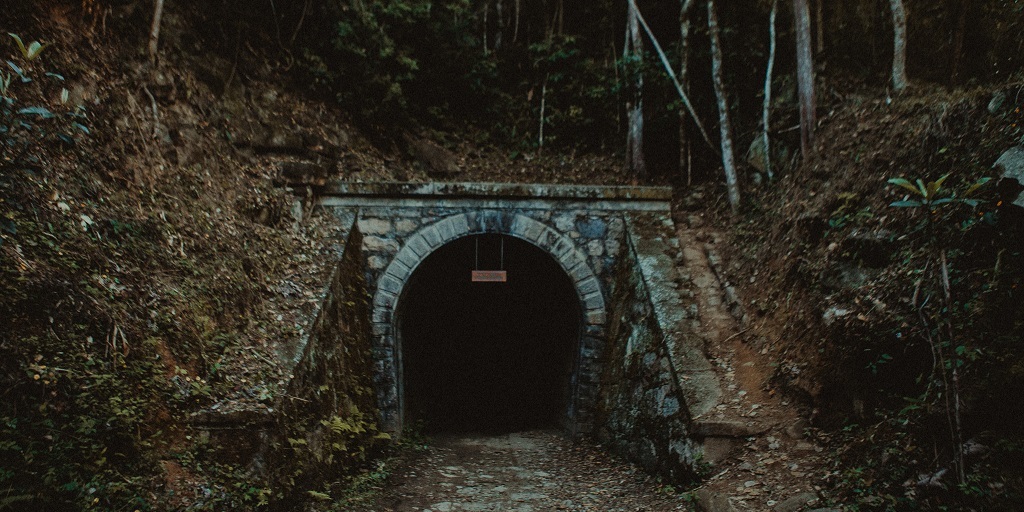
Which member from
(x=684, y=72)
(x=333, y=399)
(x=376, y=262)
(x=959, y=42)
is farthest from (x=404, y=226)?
(x=959, y=42)

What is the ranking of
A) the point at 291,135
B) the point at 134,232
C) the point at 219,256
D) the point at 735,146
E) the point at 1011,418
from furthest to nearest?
the point at 735,146
the point at 291,135
the point at 219,256
the point at 134,232
the point at 1011,418

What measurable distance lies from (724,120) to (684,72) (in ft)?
4.74

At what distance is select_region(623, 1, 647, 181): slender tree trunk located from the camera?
29.6 ft

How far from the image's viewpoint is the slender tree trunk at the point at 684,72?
8208 mm

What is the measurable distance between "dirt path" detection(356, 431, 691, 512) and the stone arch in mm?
797

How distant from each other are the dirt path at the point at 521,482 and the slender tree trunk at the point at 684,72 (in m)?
5.05

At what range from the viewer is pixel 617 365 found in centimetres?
687

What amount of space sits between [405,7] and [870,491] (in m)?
9.23

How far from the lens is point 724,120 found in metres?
7.46

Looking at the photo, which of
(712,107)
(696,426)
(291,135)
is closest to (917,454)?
(696,426)

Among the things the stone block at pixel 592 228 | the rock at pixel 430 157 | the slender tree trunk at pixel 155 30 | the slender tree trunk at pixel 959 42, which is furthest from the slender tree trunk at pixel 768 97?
the slender tree trunk at pixel 155 30

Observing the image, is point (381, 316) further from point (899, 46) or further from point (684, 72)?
point (899, 46)

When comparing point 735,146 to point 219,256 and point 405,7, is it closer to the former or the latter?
point 405,7

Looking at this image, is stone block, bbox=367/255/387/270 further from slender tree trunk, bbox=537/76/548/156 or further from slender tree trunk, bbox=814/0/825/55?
slender tree trunk, bbox=814/0/825/55
